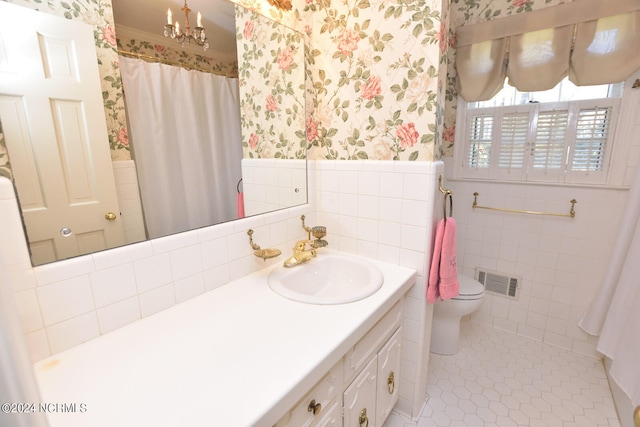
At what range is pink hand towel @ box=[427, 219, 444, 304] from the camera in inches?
50.1

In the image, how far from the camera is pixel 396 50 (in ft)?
3.99

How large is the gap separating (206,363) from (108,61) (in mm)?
910

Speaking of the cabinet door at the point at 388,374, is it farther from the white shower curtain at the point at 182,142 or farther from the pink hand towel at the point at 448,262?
the white shower curtain at the point at 182,142

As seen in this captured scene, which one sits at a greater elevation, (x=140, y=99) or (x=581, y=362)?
(x=140, y=99)

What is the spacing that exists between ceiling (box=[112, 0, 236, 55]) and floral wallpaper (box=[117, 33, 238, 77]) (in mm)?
37

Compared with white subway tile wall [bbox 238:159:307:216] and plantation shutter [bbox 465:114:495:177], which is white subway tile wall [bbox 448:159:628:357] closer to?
plantation shutter [bbox 465:114:495:177]

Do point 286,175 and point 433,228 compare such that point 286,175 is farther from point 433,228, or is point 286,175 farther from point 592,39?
point 592,39

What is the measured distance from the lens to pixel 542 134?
6.12 feet

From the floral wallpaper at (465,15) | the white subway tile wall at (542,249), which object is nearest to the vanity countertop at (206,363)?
the floral wallpaper at (465,15)

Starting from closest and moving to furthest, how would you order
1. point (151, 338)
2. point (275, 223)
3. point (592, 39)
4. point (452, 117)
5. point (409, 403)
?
point (151, 338) → point (275, 223) → point (409, 403) → point (592, 39) → point (452, 117)

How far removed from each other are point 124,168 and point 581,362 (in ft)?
8.74

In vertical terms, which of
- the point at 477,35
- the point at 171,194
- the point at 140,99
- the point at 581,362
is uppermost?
the point at 477,35

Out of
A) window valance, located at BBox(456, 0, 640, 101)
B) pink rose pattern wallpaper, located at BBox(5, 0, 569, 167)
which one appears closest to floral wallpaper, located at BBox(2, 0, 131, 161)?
pink rose pattern wallpaper, located at BBox(5, 0, 569, 167)

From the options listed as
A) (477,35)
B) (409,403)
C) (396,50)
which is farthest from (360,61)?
(409,403)
